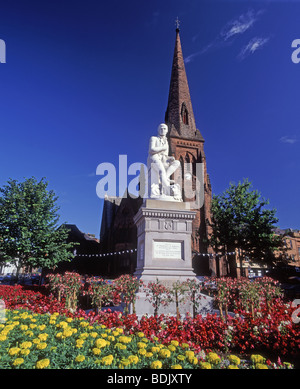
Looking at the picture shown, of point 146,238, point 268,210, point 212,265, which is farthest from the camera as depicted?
point 212,265

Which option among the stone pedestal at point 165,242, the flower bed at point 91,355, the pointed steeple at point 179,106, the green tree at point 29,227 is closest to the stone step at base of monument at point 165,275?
the stone pedestal at point 165,242

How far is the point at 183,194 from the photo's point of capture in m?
31.8

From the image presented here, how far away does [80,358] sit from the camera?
2.24m

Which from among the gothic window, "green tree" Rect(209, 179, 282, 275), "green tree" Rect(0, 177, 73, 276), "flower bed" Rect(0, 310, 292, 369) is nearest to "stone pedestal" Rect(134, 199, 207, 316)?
"flower bed" Rect(0, 310, 292, 369)

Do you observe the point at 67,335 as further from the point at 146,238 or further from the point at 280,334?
the point at 146,238

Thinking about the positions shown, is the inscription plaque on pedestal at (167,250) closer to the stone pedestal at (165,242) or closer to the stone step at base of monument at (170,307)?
the stone pedestal at (165,242)

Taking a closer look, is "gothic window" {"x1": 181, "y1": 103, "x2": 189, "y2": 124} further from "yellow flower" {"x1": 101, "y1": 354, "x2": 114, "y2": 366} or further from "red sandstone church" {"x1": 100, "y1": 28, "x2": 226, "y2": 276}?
"yellow flower" {"x1": 101, "y1": 354, "x2": 114, "y2": 366}

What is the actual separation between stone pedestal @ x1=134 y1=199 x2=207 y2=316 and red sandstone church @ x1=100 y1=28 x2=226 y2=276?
2175cm

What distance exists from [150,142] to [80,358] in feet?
26.2

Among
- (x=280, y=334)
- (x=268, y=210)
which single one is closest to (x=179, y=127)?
(x=268, y=210)

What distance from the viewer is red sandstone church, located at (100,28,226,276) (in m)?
30.0
